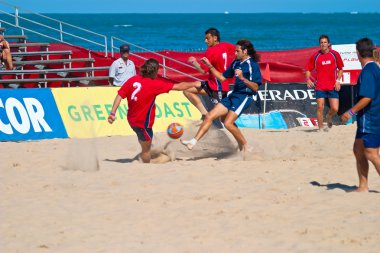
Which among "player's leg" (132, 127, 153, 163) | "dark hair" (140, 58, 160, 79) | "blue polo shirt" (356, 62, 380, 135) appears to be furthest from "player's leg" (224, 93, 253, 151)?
"blue polo shirt" (356, 62, 380, 135)

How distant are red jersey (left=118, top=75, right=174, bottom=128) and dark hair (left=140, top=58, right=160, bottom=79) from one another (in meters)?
0.06

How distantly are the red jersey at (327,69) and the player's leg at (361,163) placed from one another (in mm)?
6244

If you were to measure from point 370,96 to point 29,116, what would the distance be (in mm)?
7255

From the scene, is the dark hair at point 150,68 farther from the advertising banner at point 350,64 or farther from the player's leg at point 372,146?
the advertising banner at point 350,64

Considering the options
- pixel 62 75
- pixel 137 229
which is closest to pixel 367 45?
pixel 137 229

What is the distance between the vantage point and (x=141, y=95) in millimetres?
11211

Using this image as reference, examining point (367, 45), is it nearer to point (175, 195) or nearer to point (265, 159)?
point (175, 195)

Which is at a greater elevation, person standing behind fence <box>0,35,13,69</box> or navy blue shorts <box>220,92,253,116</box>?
person standing behind fence <box>0,35,13,69</box>

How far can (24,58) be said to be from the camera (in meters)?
19.4

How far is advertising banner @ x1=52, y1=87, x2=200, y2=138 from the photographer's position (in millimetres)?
14896

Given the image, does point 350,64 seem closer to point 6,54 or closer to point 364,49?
point 6,54

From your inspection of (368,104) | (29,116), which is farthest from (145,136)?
(29,116)

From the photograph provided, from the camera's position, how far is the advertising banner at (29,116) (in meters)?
14.3

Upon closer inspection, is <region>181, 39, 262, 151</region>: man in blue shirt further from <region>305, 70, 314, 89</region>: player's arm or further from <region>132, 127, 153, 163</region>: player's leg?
<region>305, 70, 314, 89</region>: player's arm
